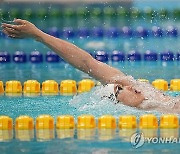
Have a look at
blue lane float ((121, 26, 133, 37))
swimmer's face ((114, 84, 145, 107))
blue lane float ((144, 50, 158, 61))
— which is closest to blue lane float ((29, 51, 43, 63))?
blue lane float ((144, 50, 158, 61))

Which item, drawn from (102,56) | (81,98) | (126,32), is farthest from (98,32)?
(81,98)

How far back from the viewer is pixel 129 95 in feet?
15.8

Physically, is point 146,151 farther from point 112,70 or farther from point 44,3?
point 44,3

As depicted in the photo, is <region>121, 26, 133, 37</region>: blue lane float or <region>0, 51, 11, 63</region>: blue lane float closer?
<region>0, 51, 11, 63</region>: blue lane float

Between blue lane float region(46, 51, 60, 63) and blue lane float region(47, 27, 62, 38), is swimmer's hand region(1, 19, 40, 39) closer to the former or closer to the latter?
blue lane float region(46, 51, 60, 63)

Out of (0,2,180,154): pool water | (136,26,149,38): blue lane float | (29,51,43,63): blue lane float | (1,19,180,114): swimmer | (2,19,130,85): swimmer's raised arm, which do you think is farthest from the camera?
(136,26,149,38): blue lane float

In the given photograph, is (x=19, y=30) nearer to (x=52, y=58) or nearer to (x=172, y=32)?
(x=52, y=58)

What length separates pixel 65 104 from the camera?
17.2 ft

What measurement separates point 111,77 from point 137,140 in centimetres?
93

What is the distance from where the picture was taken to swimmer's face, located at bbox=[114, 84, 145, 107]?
4793mm

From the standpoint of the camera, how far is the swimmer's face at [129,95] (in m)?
4.79

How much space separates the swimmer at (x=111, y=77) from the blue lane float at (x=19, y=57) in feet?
8.06

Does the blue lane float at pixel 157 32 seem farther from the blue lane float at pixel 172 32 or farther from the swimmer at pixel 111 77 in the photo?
the swimmer at pixel 111 77

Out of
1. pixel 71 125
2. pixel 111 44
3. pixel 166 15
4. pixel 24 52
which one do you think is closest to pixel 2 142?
pixel 71 125
